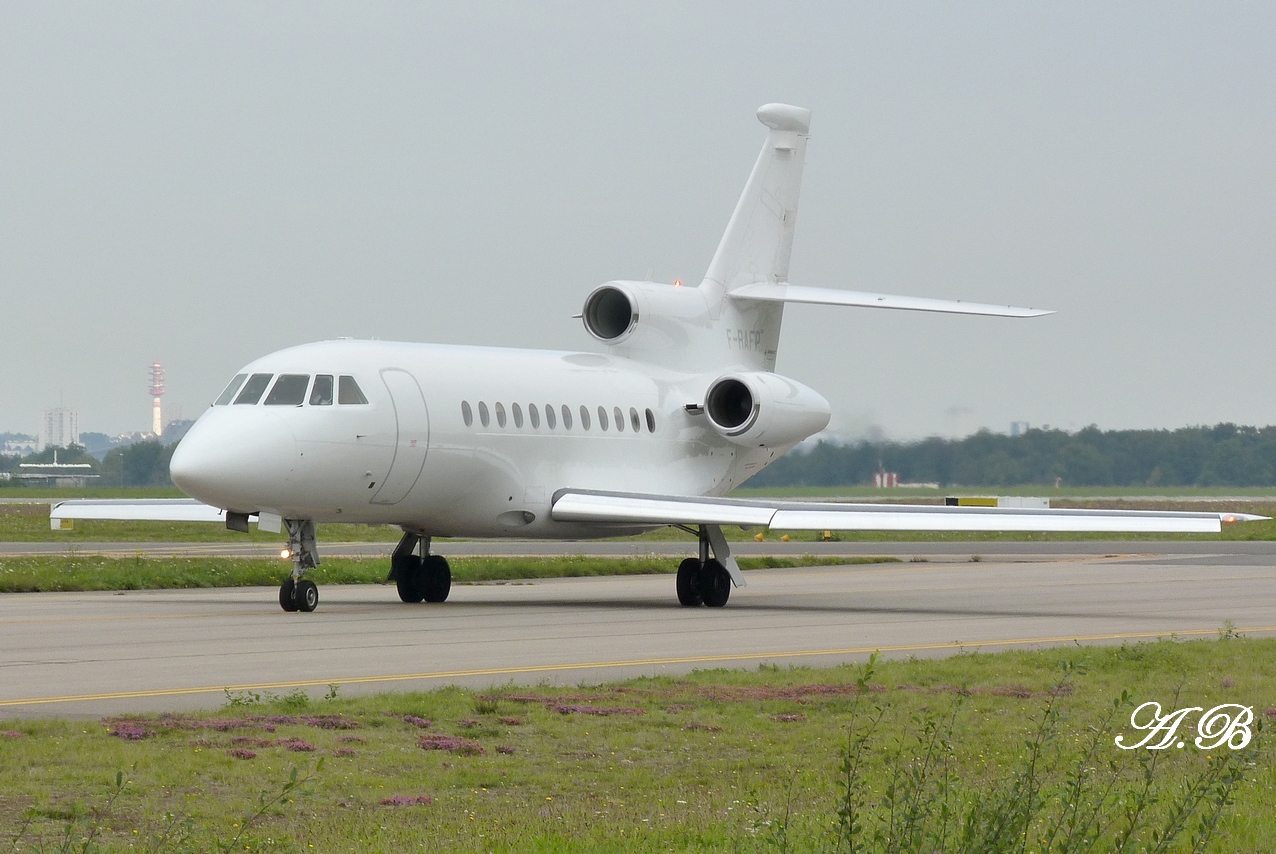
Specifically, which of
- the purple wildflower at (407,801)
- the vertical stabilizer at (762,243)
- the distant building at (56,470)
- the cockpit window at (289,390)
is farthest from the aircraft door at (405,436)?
the distant building at (56,470)

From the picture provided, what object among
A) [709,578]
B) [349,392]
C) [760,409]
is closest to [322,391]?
[349,392]

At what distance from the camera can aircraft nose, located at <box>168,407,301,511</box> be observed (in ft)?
67.7

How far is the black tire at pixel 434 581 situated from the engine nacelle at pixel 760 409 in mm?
5822

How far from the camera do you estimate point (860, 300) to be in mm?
27969

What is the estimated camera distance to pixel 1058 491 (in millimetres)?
63625

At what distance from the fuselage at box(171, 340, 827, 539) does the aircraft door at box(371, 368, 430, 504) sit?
19mm

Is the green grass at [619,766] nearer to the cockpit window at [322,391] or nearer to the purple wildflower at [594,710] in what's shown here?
the purple wildflower at [594,710]

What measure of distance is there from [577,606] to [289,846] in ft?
54.4

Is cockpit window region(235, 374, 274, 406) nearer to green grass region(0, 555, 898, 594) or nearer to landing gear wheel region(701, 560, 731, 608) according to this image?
green grass region(0, 555, 898, 594)

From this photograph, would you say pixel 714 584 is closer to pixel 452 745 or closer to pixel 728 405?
pixel 728 405

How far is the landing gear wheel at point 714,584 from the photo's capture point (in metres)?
24.9

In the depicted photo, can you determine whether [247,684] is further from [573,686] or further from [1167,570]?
[1167,570]

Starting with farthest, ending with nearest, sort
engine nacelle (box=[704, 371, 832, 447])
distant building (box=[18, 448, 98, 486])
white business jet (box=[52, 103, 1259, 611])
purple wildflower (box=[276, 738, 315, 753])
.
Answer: distant building (box=[18, 448, 98, 486]) < engine nacelle (box=[704, 371, 832, 447]) < white business jet (box=[52, 103, 1259, 611]) < purple wildflower (box=[276, 738, 315, 753])

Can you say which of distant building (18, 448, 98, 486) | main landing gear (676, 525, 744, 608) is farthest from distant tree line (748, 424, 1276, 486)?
distant building (18, 448, 98, 486)
